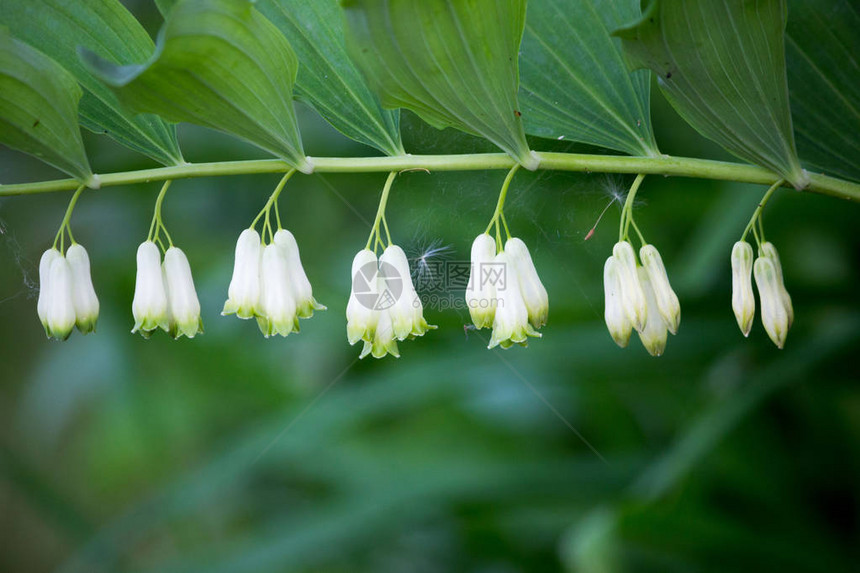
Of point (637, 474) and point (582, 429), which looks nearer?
point (637, 474)

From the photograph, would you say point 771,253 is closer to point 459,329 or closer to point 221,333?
point 459,329

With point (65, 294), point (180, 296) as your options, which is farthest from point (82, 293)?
point (180, 296)

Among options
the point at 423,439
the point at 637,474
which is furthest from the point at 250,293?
the point at 637,474

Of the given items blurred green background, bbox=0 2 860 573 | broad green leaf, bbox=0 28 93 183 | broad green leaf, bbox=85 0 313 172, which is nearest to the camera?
broad green leaf, bbox=85 0 313 172

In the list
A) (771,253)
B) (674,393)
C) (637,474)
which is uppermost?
(771,253)

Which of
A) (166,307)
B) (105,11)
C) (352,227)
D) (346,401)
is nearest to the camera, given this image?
(105,11)

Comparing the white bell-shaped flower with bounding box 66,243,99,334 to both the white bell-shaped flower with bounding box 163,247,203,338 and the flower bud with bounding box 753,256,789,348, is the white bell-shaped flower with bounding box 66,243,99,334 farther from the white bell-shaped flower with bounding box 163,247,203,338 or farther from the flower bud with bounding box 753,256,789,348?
the flower bud with bounding box 753,256,789,348

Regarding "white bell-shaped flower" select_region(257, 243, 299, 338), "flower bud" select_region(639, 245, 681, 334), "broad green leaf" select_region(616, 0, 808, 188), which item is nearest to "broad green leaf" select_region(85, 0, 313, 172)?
"white bell-shaped flower" select_region(257, 243, 299, 338)
